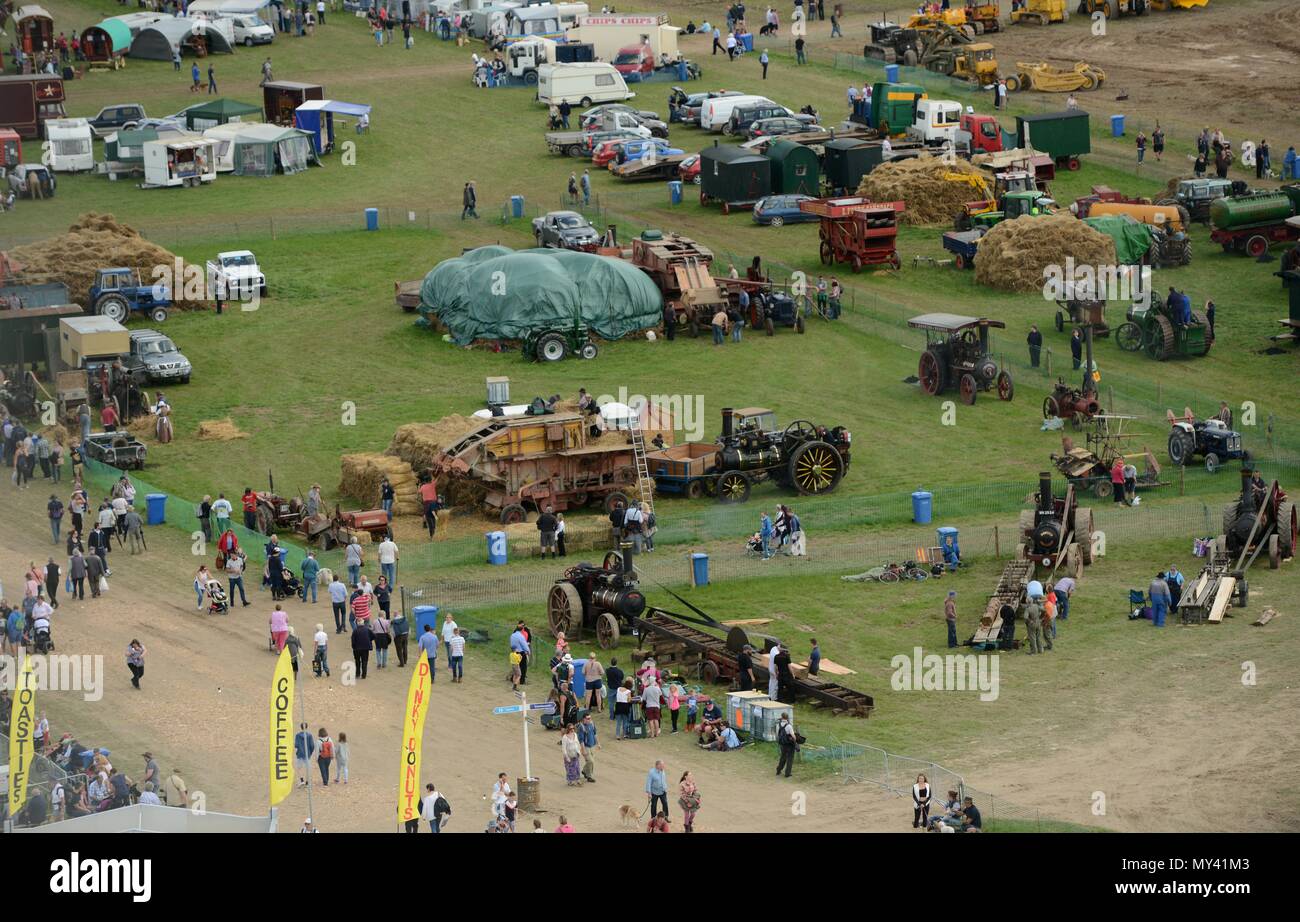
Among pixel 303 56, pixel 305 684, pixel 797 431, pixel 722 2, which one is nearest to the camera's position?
pixel 305 684

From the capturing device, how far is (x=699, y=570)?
42.8 meters

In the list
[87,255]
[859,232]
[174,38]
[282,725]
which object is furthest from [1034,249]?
[174,38]

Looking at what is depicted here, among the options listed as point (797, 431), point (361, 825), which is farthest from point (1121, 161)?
point (361, 825)

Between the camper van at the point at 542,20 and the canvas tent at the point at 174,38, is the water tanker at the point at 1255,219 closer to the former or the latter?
the camper van at the point at 542,20

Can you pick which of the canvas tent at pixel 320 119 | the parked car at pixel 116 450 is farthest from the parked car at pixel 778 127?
the parked car at pixel 116 450

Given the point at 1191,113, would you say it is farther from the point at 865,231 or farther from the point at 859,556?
the point at 859,556

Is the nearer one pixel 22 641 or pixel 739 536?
pixel 22 641

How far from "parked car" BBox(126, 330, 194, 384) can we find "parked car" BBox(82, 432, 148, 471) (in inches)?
221

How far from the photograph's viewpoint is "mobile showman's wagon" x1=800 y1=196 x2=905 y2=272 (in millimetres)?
65125

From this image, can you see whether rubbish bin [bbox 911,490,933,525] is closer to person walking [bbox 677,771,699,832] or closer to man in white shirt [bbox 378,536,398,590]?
man in white shirt [bbox 378,536,398,590]

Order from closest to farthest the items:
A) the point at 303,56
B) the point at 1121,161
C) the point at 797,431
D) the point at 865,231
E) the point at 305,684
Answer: the point at 305,684
the point at 797,431
the point at 865,231
the point at 1121,161
the point at 303,56

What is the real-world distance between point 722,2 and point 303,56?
2113 centimetres

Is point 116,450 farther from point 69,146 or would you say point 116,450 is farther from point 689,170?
point 69,146

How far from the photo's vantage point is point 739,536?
45812 mm
